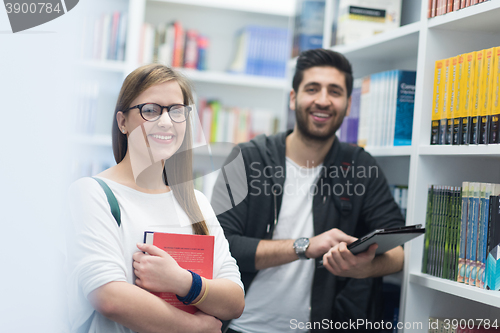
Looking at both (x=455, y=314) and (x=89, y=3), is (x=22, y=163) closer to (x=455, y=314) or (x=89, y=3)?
(x=89, y=3)

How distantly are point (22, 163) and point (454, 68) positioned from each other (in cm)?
127

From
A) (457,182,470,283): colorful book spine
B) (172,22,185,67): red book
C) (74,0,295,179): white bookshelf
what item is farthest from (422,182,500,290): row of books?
(172,22,185,67): red book

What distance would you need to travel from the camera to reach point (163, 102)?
2.77 feet

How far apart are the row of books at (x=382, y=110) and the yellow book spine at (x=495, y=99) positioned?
441 mm

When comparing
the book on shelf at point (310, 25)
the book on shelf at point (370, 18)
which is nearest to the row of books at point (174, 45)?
the book on shelf at point (310, 25)

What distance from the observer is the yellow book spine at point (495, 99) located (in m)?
1.24

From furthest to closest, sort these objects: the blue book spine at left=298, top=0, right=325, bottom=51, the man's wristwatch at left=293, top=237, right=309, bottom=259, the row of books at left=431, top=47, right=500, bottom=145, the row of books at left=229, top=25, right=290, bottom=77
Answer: the row of books at left=229, top=25, right=290, bottom=77, the blue book spine at left=298, top=0, right=325, bottom=51, the man's wristwatch at left=293, top=237, right=309, bottom=259, the row of books at left=431, top=47, right=500, bottom=145

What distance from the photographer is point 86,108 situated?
1.22m

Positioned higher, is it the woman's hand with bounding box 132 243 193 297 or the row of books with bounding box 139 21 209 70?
the row of books with bounding box 139 21 209 70

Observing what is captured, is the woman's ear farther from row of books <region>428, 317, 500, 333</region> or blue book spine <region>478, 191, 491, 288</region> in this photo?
row of books <region>428, 317, 500, 333</region>

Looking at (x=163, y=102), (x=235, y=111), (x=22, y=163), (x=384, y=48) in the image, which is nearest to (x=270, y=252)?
(x=163, y=102)

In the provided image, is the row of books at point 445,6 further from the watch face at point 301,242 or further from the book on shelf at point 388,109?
the watch face at point 301,242

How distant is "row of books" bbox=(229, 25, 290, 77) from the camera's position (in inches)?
116

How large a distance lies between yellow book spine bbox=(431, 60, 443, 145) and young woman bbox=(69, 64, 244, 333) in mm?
918
